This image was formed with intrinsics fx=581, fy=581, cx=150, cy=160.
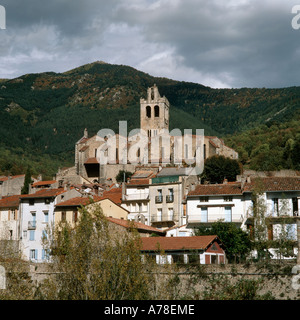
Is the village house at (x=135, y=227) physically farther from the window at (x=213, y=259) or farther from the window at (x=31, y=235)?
the window at (x=31, y=235)

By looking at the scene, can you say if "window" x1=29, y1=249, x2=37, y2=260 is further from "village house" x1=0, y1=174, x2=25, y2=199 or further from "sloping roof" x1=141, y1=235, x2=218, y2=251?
"village house" x1=0, y1=174, x2=25, y2=199

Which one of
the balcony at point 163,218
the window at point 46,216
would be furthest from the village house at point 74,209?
the balcony at point 163,218

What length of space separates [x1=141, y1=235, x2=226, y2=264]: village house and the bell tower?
218 ft

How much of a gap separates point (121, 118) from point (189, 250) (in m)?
117

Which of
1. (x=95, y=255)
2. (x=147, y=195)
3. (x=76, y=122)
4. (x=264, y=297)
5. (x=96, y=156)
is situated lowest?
(x=264, y=297)

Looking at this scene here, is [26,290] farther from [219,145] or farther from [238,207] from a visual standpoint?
[219,145]

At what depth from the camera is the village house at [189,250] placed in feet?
129

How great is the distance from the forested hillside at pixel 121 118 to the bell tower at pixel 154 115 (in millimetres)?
14684

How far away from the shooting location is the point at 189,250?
3938 cm

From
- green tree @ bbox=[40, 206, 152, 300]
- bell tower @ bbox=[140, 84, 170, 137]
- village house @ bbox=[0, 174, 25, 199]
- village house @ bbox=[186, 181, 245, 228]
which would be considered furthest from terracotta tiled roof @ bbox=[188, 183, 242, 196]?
bell tower @ bbox=[140, 84, 170, 137]

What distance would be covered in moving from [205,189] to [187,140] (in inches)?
1598

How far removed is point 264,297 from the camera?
113 ft

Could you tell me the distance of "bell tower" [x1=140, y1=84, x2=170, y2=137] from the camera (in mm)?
108750
